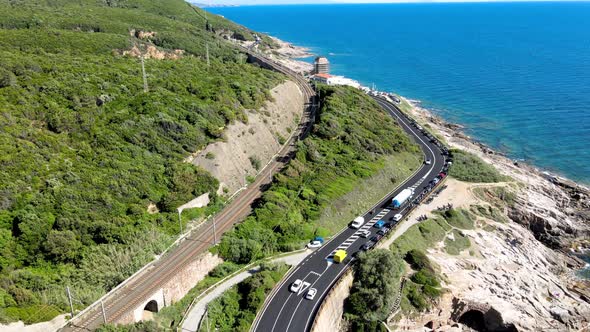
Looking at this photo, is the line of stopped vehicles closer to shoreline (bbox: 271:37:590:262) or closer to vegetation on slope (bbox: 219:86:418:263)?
vegetation on slope (bbox: 219:86:418:263)

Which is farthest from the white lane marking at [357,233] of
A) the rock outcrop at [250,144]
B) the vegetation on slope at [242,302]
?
the rock outcrop at [250,144]

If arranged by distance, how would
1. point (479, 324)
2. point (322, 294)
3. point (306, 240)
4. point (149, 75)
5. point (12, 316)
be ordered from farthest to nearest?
1. point (149, 75)
2. point (306, 240)
3. point (479, 324)
4. point (322, 294)
5. point (12, 316)

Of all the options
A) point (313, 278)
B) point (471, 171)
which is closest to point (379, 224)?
point (313, 278)

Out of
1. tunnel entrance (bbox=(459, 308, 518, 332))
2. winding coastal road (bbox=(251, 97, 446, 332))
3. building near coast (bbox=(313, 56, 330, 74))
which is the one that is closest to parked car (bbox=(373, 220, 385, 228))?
winding coastal road (bbox=(251, 97, 446, 332))

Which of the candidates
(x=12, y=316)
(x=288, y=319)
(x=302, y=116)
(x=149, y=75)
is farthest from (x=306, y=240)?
(x=149, y=75)

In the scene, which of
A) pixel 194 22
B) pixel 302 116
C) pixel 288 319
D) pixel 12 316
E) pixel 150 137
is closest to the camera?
pixel 12 316

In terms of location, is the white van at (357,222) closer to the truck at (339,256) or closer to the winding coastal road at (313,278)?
the winding coastal road at (313,278)

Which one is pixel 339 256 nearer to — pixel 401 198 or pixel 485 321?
pixel 401 198

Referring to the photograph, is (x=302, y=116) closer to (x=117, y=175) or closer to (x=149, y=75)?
(x=149, y=75)
